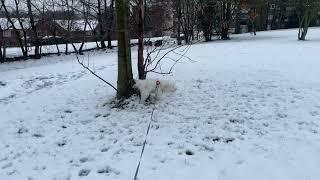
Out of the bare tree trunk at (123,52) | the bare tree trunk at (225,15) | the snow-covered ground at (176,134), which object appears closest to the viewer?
the snow-covered ground at (176,134)

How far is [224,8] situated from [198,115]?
2665 cm

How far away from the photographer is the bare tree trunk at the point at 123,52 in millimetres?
7559

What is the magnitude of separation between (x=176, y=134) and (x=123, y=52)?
8.26ft

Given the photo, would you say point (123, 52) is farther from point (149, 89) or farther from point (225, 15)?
point (225, 15)

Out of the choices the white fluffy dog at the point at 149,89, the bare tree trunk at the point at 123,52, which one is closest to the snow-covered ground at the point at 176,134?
the white fluffy dog at the point at 149,89

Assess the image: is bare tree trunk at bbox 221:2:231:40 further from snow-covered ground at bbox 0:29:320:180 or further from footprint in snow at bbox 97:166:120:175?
footprint in snow at bbox 97:166:120:175

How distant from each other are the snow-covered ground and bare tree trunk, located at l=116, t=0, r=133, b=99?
0.48 meters

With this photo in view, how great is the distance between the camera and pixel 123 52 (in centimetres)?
769

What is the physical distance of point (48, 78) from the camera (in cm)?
1357

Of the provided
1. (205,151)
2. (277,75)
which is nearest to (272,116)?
(205,151)

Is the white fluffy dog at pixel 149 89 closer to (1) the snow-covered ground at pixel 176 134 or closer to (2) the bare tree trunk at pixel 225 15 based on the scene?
(1) the snow-covered ground at pixel 176 134

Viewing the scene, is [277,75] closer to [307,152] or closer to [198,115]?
[198,115]

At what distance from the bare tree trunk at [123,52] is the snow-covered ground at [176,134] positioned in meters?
0.48

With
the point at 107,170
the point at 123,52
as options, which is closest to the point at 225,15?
the point at 123,52
